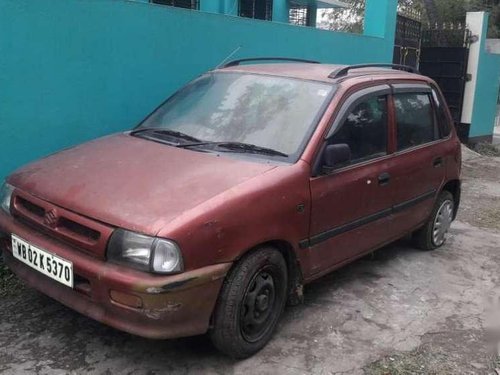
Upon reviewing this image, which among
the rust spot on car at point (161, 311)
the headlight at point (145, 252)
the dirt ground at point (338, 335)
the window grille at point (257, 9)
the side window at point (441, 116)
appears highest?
A: the window grille at point (257, 9)

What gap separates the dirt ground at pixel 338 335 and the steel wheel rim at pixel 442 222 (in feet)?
1.66

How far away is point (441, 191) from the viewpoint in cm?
525

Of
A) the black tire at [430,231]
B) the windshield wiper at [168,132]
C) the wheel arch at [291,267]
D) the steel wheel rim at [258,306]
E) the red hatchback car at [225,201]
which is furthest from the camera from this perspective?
the black tire at [430,231]

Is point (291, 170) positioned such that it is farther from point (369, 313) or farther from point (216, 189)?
point (369, 313)

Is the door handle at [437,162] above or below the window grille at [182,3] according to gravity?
below

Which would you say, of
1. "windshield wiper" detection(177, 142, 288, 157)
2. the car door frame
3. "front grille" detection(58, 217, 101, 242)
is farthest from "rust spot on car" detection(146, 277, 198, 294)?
"windshield wiper" detection(177, 142, 288, 157)

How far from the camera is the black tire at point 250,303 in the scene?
294 centimetres

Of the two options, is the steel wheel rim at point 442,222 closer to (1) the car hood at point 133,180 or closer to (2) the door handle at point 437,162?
(2) the door handle at point 437,162

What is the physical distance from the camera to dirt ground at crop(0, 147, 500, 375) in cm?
313

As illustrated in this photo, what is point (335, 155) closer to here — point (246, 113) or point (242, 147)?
point (242, 147)

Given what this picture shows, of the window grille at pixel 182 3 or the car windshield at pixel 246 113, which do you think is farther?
the window grille at pixel 182 3

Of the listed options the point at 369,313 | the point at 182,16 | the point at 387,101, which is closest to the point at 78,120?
the point at 182,16

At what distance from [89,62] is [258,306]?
110 inches

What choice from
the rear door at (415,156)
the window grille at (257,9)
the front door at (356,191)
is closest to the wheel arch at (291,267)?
the front door at (356,191)
